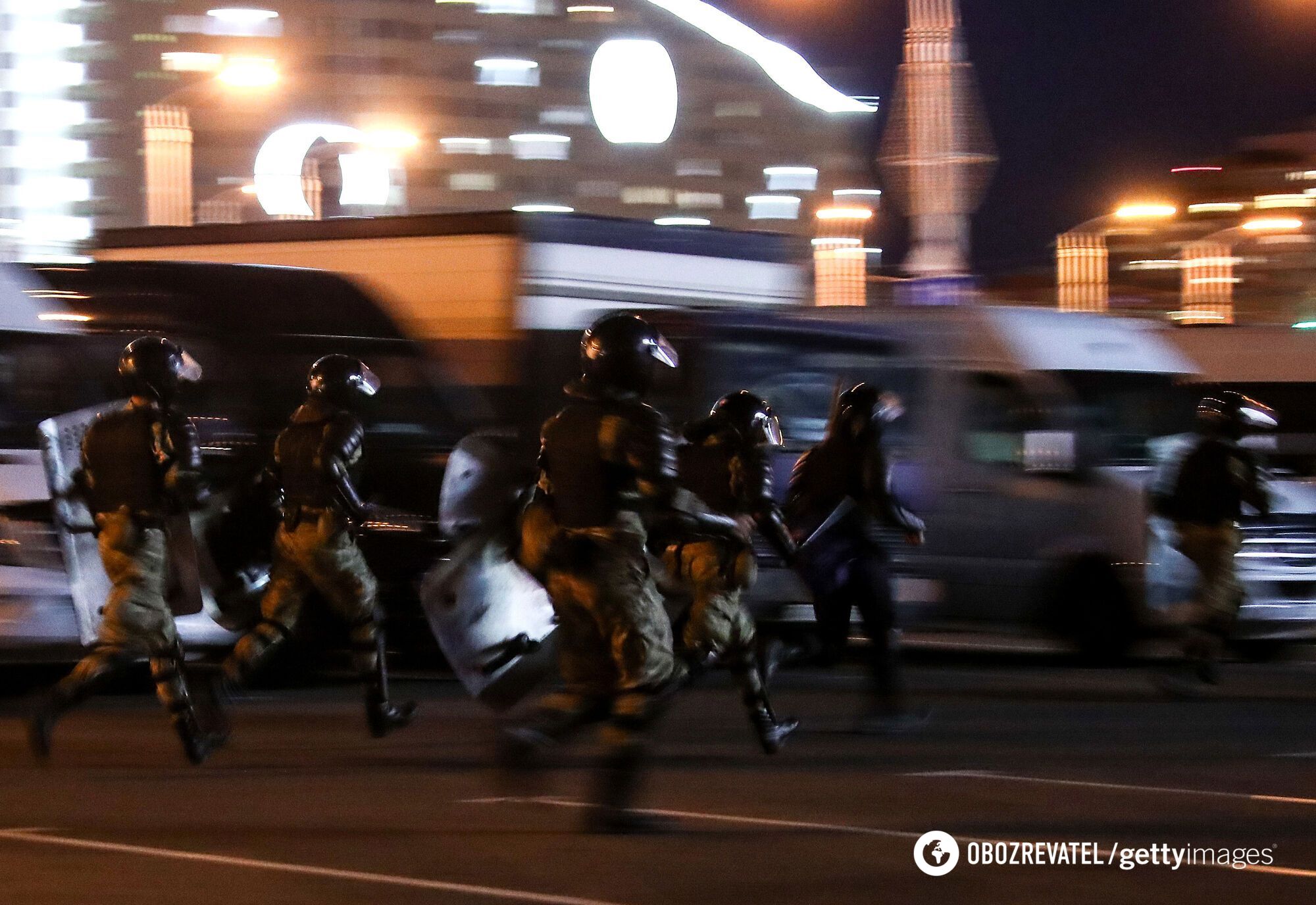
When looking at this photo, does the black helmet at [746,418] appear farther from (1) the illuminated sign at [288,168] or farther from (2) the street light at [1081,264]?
(2) the street light at [1081,264]

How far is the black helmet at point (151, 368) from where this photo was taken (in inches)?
341

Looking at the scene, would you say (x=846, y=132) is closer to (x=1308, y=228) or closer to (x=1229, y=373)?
(x=1308, y=228)

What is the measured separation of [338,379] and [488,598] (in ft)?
5.82

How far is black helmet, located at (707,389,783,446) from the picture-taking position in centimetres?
906

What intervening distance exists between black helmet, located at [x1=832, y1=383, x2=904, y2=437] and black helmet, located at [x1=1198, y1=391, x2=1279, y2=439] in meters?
2.49

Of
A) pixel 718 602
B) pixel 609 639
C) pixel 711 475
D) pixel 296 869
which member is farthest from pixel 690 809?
pixel 711 475

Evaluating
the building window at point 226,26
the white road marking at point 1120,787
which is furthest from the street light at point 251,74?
the building window at point 226,26

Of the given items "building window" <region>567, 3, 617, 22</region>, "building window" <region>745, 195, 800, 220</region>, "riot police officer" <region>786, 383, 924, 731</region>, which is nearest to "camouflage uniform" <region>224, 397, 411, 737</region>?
"riot police officer" <region>786, 383, 924, 731</region>

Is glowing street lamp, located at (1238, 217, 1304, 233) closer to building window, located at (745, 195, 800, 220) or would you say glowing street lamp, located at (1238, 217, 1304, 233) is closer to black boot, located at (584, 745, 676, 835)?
building window, located at (745, 195, 800, 220)

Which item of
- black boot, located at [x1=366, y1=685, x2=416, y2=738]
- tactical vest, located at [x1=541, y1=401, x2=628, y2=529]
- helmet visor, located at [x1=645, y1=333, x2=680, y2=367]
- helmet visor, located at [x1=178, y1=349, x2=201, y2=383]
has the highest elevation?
helmet visor, located at [x1=645, y1=333, x2=680, y2=367]

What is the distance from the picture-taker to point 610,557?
7.14 m

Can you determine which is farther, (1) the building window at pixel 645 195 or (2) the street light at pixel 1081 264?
(1) the building window at pixel 645 195

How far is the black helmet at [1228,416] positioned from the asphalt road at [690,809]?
1.43 metres

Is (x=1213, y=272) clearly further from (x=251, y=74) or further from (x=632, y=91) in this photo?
(x=251, y=74)
